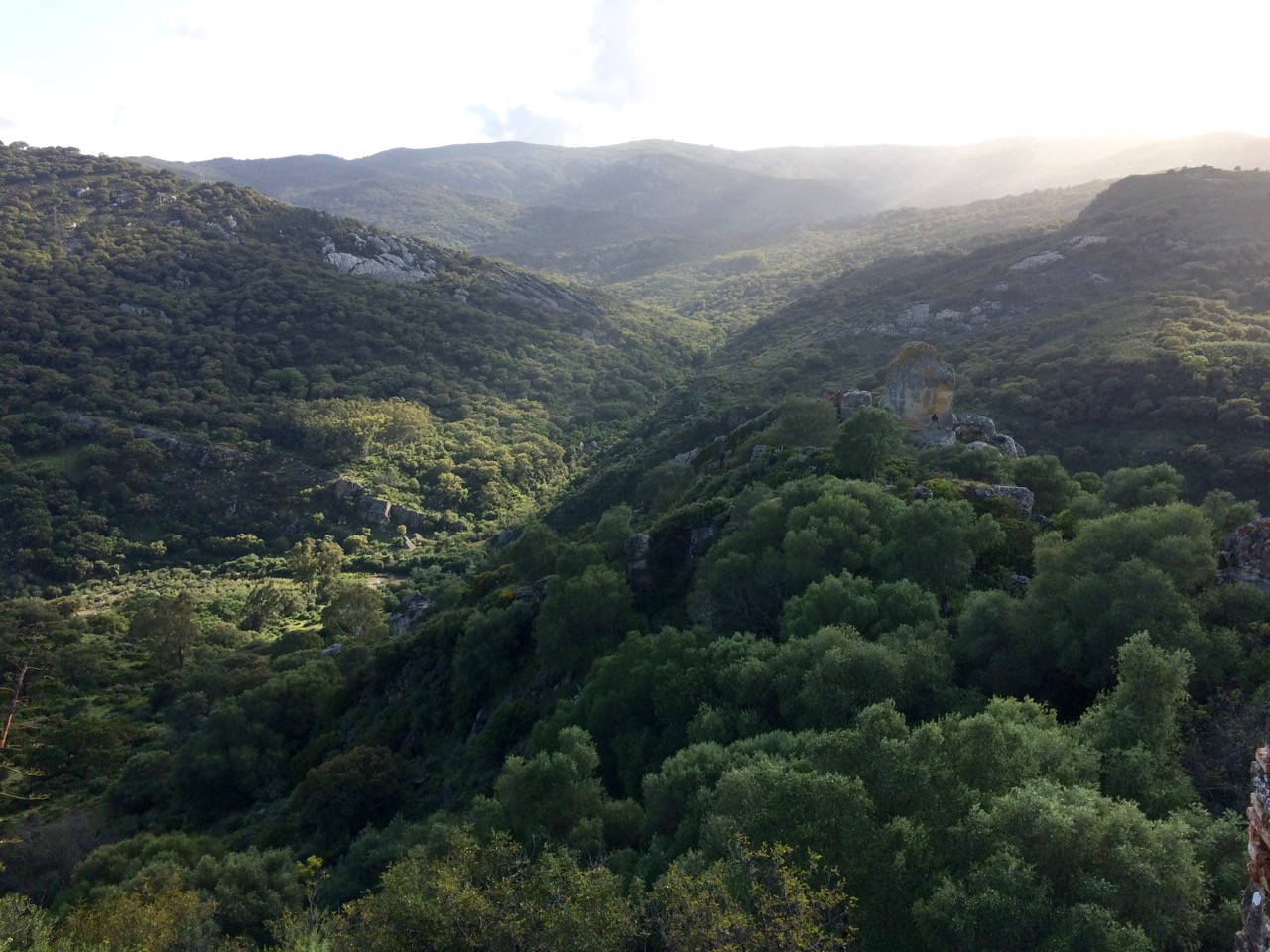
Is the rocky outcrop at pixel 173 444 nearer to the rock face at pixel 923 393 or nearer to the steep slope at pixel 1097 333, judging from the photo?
the steep slope at pixel 1097 333

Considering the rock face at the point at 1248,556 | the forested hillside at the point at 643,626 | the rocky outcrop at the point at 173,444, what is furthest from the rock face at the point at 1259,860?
the rocky outcrop at the point at 173,444

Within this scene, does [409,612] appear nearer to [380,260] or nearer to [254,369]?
[254,369]

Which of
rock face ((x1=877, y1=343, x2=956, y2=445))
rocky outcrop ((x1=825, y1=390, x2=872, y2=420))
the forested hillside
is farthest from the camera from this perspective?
rocky outcrop ((x1=825, y1=390, x2=872, y2=420))

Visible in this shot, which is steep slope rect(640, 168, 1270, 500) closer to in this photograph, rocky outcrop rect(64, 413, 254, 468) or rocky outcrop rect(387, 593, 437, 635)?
rocky outcrop rect(387, 593, 437, 635)

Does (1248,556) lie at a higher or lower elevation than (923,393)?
lower

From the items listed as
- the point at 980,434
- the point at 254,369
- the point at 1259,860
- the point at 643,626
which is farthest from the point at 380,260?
the point at 1259,860

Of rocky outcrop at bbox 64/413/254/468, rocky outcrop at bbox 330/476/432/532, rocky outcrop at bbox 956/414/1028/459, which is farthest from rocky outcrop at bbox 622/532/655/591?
rocky outcrop at bbox 64/413/254/468
